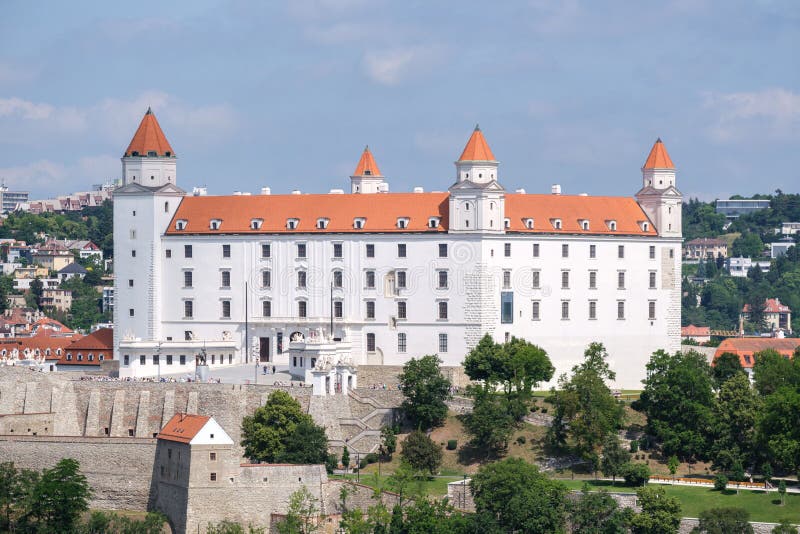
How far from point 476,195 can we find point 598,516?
2755 cm

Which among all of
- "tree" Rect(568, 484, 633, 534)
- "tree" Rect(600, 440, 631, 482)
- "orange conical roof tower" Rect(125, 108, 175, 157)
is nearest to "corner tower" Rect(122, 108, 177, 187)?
"orange conical roof tower" Rect(125, 108, 175, 157)

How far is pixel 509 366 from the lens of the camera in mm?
103938

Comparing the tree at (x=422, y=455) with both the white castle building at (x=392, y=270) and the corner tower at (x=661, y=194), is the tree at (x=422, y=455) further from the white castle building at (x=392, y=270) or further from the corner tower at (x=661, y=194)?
the corner tower at (x=661, y=194)

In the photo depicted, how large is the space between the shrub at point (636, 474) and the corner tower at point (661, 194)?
87.5ft

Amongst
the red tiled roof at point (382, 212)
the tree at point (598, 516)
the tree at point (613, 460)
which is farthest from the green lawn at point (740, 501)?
the red tiled roof at point (382, 212)

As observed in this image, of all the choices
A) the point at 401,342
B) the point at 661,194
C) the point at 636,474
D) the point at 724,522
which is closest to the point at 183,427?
the point at 401,342

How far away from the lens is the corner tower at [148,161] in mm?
115125

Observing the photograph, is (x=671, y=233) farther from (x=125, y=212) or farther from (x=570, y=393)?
(x=125, y=212)

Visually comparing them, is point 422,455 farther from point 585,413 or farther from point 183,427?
point 183,427

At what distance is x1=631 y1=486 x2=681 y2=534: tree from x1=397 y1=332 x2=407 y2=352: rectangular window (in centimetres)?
2628

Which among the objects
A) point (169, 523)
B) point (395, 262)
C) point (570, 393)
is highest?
point (395, 262)

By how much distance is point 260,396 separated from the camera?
10112cm

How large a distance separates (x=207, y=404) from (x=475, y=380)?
50.5 ft

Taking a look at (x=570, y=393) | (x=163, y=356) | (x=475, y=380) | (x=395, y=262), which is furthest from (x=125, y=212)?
(x=570, y=393)
